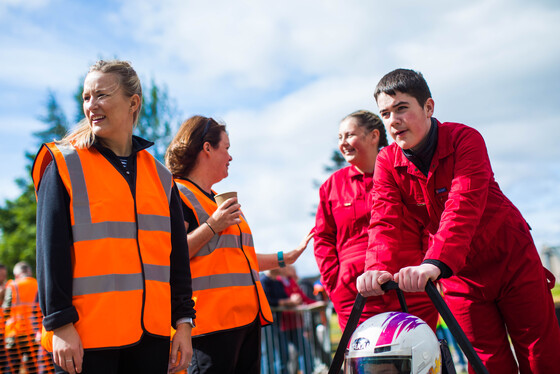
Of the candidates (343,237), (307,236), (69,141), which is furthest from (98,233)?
(307,236)

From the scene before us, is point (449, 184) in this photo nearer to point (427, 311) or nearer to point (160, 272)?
point (427, 311)

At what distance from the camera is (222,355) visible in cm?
316

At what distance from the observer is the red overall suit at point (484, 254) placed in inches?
109

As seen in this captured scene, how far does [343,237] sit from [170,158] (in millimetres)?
1427

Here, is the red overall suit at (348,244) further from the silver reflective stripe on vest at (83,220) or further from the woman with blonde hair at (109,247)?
the silver reflective stripe on vest at (83,220)

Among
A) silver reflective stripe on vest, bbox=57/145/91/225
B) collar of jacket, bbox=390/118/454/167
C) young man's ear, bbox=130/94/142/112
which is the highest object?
young man's ear, bbox=130/94/142/112

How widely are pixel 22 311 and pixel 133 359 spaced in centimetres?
824

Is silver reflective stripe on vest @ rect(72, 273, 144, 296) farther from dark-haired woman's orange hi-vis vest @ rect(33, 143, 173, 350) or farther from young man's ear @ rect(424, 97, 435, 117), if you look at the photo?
young man's ear @ rect(424, 97, 435, 117)

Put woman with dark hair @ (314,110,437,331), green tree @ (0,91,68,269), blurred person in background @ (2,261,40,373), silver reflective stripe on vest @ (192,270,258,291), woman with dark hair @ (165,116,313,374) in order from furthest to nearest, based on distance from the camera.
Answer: green tree @ (0,91,68,269)
blurred person in background @ (2,261,40,373)
woman with dark hair @ (314,110,437,331)
silver reflective stripe on vest @ (192,270,258,291)
woman with dark hair @ (165,116,313,374)

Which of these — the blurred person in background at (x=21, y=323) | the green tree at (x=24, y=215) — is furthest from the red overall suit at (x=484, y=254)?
the green tree at (x=24, y=215)

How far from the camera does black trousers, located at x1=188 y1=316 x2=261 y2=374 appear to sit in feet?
10.3

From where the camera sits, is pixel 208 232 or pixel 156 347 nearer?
pixel 156 347

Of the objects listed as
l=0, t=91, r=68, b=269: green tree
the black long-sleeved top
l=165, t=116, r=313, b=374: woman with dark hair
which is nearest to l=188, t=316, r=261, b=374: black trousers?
l=165, t=116, r=313, b=374: woman with dark hair

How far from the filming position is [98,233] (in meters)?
2.33
